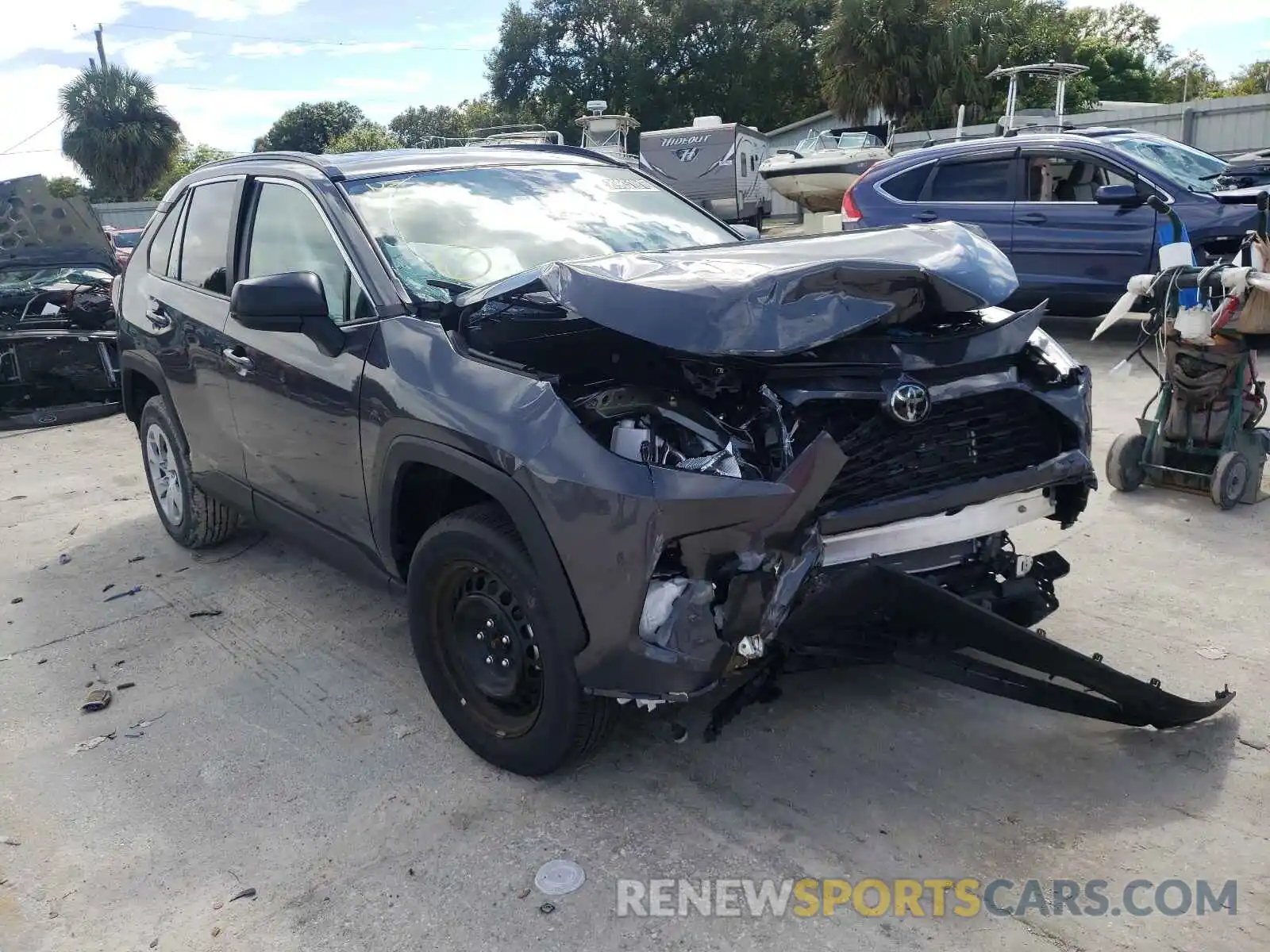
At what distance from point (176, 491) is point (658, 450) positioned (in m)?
3.75

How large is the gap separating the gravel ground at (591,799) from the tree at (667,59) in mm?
42683

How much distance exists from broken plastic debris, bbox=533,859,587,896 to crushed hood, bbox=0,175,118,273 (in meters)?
9.03

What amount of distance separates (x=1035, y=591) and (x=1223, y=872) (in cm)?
103

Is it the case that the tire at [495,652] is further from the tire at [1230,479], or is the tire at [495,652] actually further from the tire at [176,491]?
the tire at [1230,479]

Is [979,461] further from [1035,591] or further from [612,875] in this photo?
[612,875]

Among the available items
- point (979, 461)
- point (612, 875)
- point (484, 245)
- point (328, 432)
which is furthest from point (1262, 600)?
point (328, 432)

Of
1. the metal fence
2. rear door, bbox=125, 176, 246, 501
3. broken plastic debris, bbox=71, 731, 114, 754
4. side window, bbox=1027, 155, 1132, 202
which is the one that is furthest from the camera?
the metal fence

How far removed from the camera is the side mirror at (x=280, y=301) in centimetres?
342

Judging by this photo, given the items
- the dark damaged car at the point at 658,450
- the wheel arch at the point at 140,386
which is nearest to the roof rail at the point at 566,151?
the dark damaged car at the point at 658,450

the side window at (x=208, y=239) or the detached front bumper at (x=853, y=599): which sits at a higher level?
the side window at (x=208, y=239)

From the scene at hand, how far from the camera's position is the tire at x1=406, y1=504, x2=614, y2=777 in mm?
2949

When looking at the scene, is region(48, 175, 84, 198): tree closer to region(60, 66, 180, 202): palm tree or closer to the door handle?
region(60, 66, 180, 202): palm tree

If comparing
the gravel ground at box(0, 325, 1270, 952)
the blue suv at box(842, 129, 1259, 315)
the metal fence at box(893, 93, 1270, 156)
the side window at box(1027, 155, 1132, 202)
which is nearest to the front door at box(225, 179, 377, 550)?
the gravel ground at box(0, 325, 1270, 952)

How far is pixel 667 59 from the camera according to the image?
1781 inches
